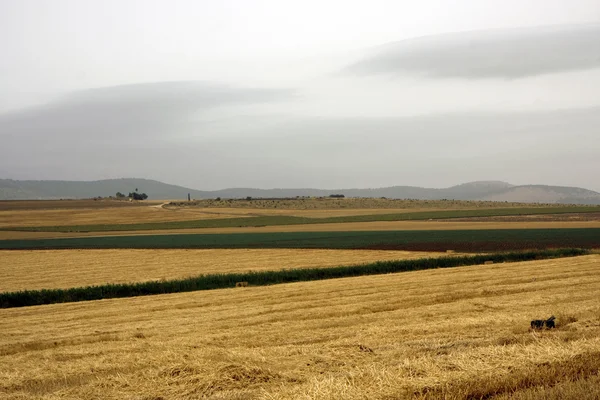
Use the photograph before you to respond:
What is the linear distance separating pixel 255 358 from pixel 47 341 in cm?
858

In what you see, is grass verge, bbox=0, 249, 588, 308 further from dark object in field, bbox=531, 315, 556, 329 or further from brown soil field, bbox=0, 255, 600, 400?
dark object in field, bbox=531, 315, 556, 329

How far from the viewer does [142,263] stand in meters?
45.0

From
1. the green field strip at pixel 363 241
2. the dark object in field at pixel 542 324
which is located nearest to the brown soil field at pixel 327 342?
the dark object in field at pixel 542 324

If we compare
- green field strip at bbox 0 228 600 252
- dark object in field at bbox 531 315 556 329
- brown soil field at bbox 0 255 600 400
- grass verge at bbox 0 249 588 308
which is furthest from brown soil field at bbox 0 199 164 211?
dark object in field at bbox 531 315 556 329

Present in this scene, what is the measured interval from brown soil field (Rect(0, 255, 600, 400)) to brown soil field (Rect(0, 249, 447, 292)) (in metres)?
9.70

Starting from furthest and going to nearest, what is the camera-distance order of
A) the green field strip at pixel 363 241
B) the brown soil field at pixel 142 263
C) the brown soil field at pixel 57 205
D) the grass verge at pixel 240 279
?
the brown soil field at pixel 57 205 → the green field strip at pixel 363 241 → the brown soil field at pixel 142 263 → the grass verge at pixel 240 279

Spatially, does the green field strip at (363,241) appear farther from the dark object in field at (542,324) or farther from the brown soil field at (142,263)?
the dark object in field at (542,324)

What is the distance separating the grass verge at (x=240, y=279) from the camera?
29547 millimetres

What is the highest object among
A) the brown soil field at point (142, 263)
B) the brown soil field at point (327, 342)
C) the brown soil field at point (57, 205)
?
the brown soil field at point (57, 205)

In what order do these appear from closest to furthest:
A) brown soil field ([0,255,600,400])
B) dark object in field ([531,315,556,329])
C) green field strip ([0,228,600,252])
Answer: brown soil field ([0,255,600,400]) < dark object in field ([531,315,556,329]) < green field strip ([0,228,600,252])

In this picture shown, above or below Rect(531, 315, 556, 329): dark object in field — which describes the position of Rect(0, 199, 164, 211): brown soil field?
above

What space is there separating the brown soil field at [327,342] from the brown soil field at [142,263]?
31.8ft

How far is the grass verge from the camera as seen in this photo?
96.9 feet

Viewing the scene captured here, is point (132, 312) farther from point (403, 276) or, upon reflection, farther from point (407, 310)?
point (403, 276)
